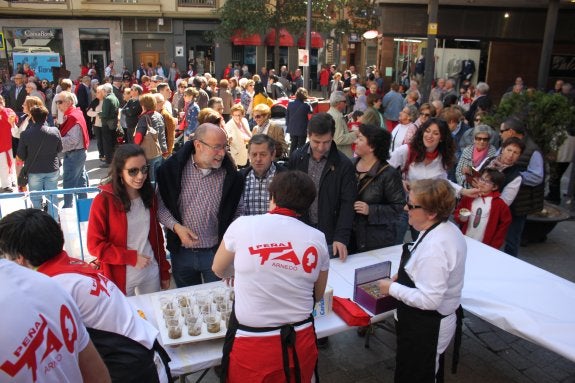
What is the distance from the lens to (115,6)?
2391cm

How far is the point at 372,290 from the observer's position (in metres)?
→ 3.10

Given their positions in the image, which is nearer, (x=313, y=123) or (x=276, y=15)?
(x=313, y=123)

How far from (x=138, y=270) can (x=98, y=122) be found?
706 cm

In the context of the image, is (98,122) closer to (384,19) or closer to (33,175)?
(33,175)

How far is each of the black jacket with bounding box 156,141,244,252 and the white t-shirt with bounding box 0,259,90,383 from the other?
172cm

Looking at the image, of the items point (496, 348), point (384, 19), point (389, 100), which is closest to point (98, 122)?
point (389, 100)

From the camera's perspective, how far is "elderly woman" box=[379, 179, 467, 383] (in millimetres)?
2500

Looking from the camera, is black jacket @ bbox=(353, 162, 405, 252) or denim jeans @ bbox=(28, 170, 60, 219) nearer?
black jacket @ bbox=(353, 162, 405, 252)

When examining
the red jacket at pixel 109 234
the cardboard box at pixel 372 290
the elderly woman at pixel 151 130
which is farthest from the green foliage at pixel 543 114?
the red jacket at pixel 109 234

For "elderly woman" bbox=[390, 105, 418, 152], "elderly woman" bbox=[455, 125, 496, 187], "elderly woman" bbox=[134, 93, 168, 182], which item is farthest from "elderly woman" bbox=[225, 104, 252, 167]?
"elderly woman" bbox=[455, 125, 496, 187]

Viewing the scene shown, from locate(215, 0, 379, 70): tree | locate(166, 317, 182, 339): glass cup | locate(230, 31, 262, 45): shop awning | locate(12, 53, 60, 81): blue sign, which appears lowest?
locate(166, 317, 182, 339): glass cup

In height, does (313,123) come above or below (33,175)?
above

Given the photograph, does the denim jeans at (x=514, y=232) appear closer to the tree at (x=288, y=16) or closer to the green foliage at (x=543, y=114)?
the green foliage at (x=543, y=114)

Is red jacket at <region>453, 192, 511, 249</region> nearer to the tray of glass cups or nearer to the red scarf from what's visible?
the tray of glass cups
